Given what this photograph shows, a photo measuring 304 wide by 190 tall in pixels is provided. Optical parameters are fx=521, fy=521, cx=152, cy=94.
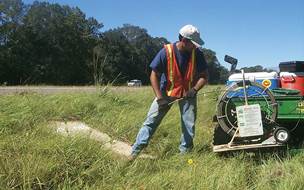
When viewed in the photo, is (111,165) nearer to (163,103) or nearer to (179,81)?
(163,103)

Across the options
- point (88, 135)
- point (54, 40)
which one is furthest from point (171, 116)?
point (54, 40)

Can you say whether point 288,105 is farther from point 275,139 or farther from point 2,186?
point 2,186

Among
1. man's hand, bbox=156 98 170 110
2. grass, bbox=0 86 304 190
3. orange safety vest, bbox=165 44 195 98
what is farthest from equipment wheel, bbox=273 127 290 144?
man's hand, bbox=156 98 170 110

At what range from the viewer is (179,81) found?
6.64 meters

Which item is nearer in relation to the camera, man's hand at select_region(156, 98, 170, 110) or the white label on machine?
the white label on machine

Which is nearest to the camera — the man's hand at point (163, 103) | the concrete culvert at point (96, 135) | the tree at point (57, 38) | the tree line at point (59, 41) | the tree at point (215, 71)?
the concrete culvert at point (96, 135)

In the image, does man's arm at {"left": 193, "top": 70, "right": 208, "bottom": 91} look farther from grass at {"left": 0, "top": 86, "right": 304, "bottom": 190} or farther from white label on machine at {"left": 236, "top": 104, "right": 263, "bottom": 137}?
grass at {"left": 0, "top": 86, "right": 304, "bottom": 190}

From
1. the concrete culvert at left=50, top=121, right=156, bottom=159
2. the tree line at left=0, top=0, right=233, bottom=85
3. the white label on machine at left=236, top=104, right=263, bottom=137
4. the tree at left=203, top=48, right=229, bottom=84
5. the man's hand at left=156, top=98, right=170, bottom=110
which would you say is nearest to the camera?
the concrete culvert at left=50, top=121, right=156, bottom=159

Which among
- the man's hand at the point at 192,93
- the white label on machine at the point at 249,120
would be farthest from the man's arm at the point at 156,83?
the white label on machine at the point at 249,120

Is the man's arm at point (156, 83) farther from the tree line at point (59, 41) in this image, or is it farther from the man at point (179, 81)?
the tree line at point (59, 41)

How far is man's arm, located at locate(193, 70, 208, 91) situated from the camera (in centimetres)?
660

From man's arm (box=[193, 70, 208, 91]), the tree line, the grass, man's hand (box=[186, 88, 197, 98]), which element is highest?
the tree line

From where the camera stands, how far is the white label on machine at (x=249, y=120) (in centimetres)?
629

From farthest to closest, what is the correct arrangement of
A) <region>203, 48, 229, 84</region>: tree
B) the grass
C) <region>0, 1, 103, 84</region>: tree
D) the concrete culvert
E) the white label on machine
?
<region>0, 1, 103, 84</region>: tree, <region>203, 48, 229, 84</region>: tree, the white label on machine, the concrete culvert, the grass
